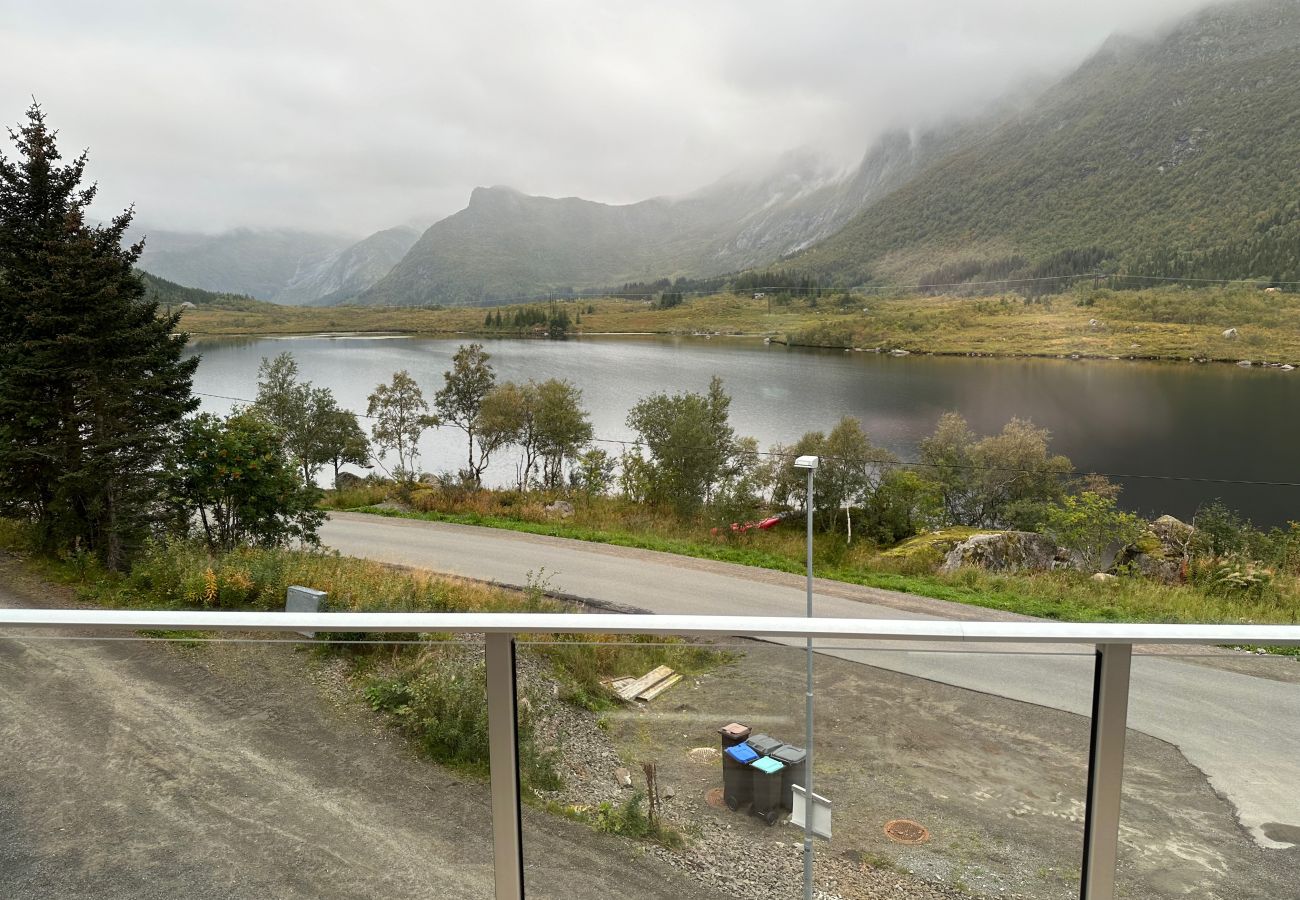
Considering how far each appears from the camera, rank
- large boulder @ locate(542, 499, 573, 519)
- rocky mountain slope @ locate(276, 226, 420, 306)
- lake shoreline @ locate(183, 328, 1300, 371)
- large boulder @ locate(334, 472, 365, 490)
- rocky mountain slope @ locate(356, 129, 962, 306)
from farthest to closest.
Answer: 1. rocky mountain slope @ locate(356, 129, 962, 306)
2. rocky mountain slope @ locate(276, 226, 420, 306)
3. lake shoreline @ locate(183, 328, 1300, 371)
4. large boulder @ locate(334, 472, 365, 490)
5. large boulder @ locate(542, 499, 573, 519)

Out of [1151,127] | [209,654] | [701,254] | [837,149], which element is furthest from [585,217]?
[209,654]

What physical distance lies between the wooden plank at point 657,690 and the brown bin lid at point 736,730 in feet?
0.34

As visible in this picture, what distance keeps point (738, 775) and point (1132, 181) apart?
2310 inches

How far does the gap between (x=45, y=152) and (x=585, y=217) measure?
76578mm

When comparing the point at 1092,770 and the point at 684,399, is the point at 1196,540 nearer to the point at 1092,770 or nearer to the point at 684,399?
the point at 684,399

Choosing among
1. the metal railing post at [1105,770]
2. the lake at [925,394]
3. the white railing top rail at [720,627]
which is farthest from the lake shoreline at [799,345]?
the metal railing post at [1105,770]

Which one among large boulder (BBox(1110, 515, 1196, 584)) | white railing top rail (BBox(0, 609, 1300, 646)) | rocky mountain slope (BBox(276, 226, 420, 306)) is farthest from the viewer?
rocky mountain slope (BBox(276, 226, 420, 306))

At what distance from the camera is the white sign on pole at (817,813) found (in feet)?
3.76

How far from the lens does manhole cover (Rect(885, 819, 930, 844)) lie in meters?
1.14

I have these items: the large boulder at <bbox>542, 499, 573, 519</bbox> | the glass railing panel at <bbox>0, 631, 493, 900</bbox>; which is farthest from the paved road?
the large boulder at <bbox>542, 499, 573, 519</bbox>

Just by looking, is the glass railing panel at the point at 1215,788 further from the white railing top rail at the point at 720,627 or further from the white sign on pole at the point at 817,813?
the white sign on pole at the point at 817,813

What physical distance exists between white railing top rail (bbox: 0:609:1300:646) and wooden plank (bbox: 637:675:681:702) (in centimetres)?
Answer: 10

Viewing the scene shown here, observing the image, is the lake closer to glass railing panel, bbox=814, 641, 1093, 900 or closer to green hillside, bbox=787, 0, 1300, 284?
green hillside, bbox=787, 0, 1300, 284

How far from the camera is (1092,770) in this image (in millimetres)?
1070
